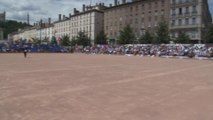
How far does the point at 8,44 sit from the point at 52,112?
66919mm

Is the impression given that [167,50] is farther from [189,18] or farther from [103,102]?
[103,102]

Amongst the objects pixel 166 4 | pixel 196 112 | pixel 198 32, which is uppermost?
pixel 166 4

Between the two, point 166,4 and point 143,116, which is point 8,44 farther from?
point 143,116

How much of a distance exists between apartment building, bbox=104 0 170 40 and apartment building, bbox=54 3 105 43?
6270 mm

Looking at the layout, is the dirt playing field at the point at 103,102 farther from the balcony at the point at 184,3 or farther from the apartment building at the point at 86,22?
the apartment building at the point at 86,22

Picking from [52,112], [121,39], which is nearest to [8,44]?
[121,39]

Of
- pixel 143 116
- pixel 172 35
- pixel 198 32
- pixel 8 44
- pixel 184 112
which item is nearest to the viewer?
pixel 143 116

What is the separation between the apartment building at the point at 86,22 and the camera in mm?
122375

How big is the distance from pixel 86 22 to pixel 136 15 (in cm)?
3128

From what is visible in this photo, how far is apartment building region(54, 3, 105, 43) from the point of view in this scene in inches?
4818

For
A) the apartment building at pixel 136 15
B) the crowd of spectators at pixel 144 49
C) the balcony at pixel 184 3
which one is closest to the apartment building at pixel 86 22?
the apartment building at pixel 136 15

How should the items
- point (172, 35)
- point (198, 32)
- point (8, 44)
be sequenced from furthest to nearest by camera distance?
point (172, 35), point (198, 32), point (8, 44)

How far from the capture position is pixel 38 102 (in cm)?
1020

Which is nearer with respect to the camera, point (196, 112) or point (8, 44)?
point (196, 112)
